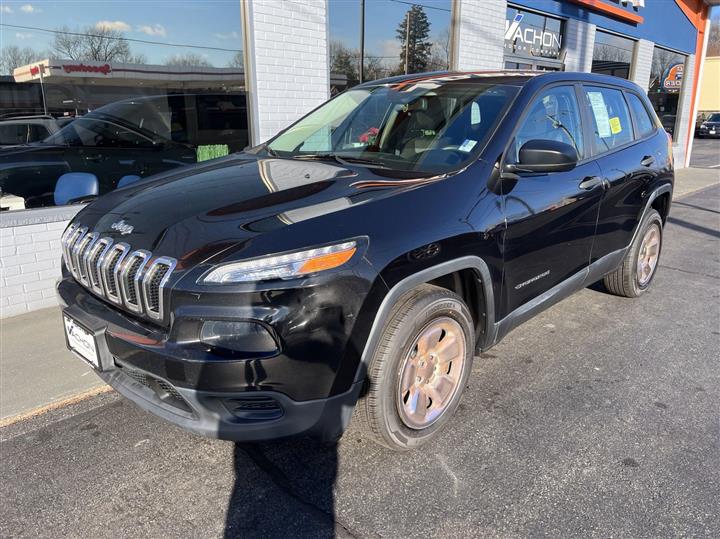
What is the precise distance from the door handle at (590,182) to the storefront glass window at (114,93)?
4.12m

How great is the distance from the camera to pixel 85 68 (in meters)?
5.16

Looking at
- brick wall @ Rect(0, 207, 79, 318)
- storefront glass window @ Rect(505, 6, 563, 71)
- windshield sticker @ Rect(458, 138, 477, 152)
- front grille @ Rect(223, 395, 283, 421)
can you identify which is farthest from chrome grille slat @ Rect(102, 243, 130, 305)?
storefront glass window @ Rect(505, 6, 563, 71)

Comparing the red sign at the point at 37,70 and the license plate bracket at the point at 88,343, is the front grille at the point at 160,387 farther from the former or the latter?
the red sign at the point at 37,70

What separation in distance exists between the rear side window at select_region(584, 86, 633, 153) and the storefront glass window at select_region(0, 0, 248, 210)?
388cm

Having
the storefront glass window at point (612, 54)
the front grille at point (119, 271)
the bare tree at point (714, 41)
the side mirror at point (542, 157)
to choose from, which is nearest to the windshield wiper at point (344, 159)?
the side mirror at point (542, 157)

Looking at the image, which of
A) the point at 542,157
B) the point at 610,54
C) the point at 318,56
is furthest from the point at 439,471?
the point at 610,54

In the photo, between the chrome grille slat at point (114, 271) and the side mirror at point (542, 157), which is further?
the side mirror at point (542, 157)

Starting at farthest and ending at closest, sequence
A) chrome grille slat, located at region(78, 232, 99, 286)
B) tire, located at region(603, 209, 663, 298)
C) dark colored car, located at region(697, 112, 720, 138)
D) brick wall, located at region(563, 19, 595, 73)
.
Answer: dark colored car, located at region(697, 112, 720, 138) → brick wall, located at region(563, 19, 595, 73) → tire, located at region(603, 209, 663, 298) → chrome grille slat, located at region(78, 232, 99, 286)

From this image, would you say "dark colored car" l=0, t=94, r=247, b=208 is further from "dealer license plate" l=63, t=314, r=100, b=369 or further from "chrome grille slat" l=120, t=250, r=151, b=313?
"chrome grille slat" l=120, t=250, r=151, b=313

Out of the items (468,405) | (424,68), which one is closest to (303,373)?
(468,405)

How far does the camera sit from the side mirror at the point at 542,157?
117 inches

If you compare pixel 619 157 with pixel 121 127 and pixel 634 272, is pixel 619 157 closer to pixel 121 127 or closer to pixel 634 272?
pixel 634 272

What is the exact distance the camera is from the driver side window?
324 cm

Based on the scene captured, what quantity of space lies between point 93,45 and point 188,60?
97 cm
